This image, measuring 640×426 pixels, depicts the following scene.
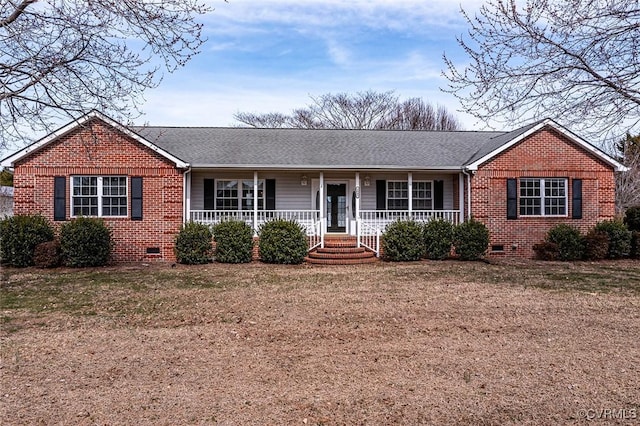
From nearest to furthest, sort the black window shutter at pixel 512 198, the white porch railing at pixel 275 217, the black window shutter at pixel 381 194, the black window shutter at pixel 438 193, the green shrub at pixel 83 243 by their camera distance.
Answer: the green shrub at pixel 83 243
the white porch railing at pixel 275 217
the black window shutter at pixel 512 198
the black window shutter at pixel 381 194
the black window shutter at pixel 438 193

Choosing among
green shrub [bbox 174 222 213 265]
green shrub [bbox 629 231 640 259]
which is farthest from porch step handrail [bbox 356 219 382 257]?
green shrub [bbox 629 231 640 259]

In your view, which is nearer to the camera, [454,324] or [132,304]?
[454,324]

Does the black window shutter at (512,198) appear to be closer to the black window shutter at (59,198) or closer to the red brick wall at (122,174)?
the red brick wall at (122,174)

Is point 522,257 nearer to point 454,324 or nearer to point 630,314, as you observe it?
point 630,314

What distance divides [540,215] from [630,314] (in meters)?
9.32

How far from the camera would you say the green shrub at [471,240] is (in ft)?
50.2

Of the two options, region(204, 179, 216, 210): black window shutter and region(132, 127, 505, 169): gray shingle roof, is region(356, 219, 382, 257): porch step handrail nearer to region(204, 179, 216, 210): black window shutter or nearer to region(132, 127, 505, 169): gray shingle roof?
region(132, 127, 505, 169): gray shingle roof

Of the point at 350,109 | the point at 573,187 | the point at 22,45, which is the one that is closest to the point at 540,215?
the point at 573,187

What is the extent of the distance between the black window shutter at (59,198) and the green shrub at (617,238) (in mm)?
17318

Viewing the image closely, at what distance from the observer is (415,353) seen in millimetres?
5770

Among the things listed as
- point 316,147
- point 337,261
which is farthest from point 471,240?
point 316,147

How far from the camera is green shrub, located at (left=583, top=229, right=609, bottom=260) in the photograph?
15234mm

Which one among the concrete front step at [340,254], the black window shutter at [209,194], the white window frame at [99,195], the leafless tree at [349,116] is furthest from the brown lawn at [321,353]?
the leafless tree at [349,116]
